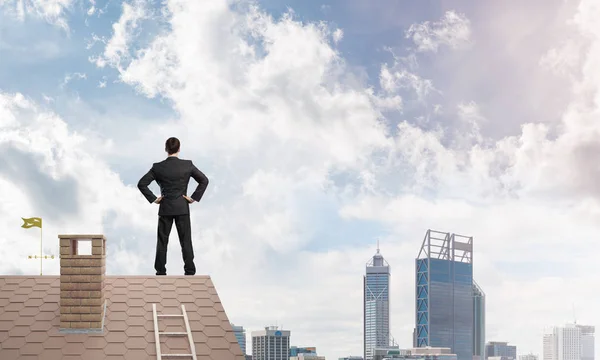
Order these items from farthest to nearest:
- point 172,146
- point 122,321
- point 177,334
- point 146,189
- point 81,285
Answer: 1. point 172,146
2. point 146,189
3. point 122,321
4. point 81,285
5. point 177,334

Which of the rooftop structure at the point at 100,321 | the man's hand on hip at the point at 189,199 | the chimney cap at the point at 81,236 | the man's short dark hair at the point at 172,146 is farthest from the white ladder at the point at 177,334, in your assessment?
the man's short dark hair at the point at 172,146

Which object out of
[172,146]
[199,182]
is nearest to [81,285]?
[199,182]

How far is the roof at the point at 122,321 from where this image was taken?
15156 mm

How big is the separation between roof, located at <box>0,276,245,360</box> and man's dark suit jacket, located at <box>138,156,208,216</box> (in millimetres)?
1495

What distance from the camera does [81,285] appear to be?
15617 mm

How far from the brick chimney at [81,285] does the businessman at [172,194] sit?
1.93 m

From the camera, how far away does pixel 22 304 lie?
1642cm

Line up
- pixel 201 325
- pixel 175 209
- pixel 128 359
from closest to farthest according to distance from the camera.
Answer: pixel 128 359 → pixel 201 325 → pixel 175 209

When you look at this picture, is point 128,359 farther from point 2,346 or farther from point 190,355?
point 2,346

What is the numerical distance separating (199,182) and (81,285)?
343 cm

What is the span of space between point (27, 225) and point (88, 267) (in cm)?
293

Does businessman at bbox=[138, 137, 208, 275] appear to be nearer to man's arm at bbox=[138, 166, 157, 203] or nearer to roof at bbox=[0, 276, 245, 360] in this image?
man's arm at bbox=[138, 166, 157, 203]

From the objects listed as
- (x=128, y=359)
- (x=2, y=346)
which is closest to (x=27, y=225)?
(x=2, y=346)

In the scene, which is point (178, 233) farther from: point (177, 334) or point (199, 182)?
point (177, 334)
